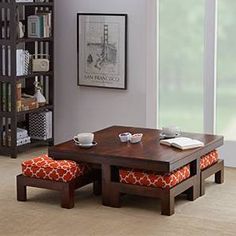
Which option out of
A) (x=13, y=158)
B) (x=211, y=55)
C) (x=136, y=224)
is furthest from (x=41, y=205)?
(x=211, y=55)

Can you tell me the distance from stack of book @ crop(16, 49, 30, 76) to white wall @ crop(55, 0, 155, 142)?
51 cm

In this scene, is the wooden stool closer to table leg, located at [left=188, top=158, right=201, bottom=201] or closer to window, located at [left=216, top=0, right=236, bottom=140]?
table leg, located at [left=188, top=158, right=201, bottom=201]

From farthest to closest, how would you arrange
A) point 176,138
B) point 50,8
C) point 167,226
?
point 50,8, point 176,138, point 167,226

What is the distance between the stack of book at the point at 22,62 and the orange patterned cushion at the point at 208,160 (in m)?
2.09

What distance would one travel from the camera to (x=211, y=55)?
648 cm

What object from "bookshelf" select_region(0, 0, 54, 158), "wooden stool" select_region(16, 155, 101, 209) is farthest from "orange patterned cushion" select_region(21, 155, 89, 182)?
"bookshelf" select_region(0, 0, 54, 158)

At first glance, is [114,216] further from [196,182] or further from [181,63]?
[181,63]

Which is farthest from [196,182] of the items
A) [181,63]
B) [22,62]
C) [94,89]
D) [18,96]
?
[22,62]

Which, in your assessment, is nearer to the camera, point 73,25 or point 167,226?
point 167,226

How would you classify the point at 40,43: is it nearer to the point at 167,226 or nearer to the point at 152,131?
the point at 152,131

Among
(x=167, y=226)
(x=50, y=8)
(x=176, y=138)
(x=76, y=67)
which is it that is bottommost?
(x=167, y=226)

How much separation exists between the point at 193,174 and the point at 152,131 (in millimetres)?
754

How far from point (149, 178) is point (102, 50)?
2266mm

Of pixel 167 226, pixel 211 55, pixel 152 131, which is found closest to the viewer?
pixel 167 226
